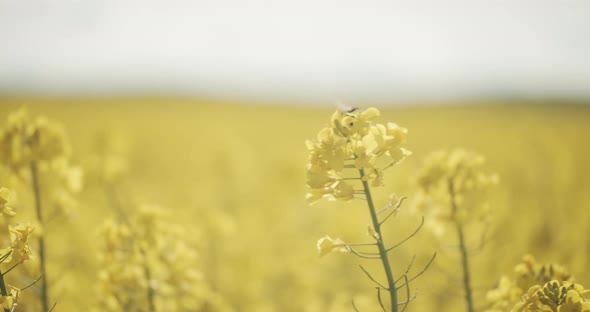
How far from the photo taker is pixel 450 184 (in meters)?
2.41

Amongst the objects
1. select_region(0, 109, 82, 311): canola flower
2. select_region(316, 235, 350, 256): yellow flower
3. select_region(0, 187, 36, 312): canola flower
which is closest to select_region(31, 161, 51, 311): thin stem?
select_region(0, 109, 82, 311): canola flower

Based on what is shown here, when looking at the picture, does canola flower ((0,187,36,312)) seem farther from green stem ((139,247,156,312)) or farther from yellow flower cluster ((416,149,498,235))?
yellow flower cluster ((416,149,498,235))

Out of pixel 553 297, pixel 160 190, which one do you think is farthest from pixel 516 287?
pixel 160 190

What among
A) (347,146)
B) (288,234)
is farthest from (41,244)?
(288,234)

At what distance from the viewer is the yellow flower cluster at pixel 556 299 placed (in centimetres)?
150

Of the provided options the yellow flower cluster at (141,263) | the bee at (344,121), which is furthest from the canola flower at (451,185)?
the yellow flower cluster at (141,263)

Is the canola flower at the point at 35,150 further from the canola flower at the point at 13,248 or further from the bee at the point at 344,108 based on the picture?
the bee at the point at 344,108

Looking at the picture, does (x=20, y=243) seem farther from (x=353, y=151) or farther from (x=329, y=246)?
(x=353, y=151)

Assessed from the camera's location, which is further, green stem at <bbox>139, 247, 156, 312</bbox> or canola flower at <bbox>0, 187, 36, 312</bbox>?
green stem at <bbox>139, 247, 156, 312</bbox>

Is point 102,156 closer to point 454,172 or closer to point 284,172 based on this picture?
point 284,172

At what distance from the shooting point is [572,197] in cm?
610

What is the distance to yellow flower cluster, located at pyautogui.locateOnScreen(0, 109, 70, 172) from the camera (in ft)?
7.92

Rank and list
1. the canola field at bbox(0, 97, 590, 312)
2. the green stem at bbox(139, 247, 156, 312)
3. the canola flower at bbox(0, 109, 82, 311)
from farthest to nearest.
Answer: the canola flower at bbox(0, 109, 82, 311), the green stem at bbox(139, 247, 156, 312), the canola field at bbox(0, 97, 590, 312)

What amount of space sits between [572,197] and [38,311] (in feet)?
22.1
